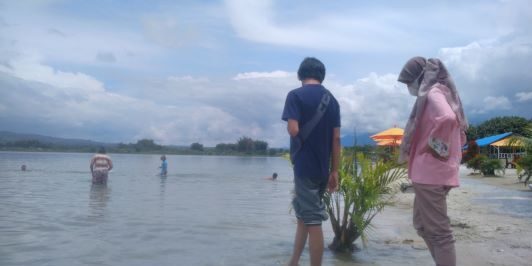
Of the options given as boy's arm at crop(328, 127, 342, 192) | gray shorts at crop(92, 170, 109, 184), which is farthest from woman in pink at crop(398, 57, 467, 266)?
gray shorts at crop(92, 170, 109, 184)

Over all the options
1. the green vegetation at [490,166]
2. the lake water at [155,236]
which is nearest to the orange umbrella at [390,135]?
the green vegetation at [490,166]

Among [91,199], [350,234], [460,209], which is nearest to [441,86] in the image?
[350,234]

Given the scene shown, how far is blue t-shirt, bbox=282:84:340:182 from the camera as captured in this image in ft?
14.1

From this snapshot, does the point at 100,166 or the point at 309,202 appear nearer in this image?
the point at 309,202

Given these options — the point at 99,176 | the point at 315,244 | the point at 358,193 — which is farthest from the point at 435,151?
the point at 99,176

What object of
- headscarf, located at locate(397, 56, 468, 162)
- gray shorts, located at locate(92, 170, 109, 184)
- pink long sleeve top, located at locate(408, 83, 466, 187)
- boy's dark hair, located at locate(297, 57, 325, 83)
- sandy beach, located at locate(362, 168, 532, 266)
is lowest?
sandy beach, located at locate(362, 168, 532, 266)

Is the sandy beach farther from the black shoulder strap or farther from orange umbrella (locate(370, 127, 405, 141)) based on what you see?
orange umbrella (locate(370, 127, 405, 141))

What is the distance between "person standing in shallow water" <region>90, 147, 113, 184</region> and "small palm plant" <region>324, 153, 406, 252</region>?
→ 13.4m

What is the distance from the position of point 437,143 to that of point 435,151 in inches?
2.6

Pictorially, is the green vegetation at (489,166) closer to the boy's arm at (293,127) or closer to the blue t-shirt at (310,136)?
the blue t-shirt at (310,136)

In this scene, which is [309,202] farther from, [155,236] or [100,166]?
[100,166]

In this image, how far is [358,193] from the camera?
5.88 m

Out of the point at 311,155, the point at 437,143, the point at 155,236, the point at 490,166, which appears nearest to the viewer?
the point at 437,143

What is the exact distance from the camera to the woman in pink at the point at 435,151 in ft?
12.4
